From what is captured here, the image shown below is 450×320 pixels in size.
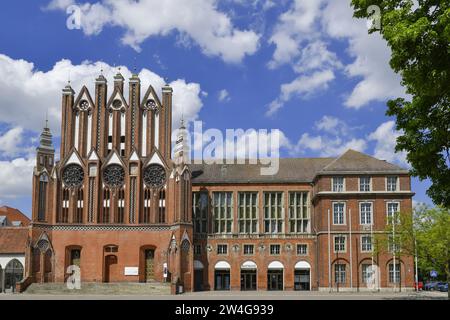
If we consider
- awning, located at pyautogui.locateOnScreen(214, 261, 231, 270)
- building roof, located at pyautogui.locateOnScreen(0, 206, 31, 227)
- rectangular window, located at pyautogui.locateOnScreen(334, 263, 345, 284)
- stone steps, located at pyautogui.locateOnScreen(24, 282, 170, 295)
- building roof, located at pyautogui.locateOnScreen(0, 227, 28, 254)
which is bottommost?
stone steps, located at pyautogui.locateOnScreen(24, 282, 170, 295)

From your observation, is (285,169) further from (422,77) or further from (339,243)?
(422,77)

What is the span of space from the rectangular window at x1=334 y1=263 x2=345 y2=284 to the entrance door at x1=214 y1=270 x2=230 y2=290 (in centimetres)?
1247

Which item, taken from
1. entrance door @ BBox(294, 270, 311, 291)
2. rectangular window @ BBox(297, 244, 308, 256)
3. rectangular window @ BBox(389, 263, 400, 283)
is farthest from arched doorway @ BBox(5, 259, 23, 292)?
rectangular window @ BBox(389, 263, 400, 283)

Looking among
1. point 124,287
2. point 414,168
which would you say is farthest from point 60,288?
point 414,168

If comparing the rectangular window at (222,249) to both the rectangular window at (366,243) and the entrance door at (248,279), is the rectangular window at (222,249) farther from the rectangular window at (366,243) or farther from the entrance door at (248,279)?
the rectangular window at (366,243)

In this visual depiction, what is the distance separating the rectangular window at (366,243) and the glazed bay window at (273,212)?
10.3 meters

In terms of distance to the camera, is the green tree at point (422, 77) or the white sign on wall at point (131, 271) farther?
the white sign on wall at point (131, 271)

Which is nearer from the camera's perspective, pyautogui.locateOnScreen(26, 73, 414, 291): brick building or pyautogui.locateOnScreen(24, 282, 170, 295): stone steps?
pyautogui.locateOnScreen(24, 282, 170, 295): stone steps

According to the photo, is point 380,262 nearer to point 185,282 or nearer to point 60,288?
point 185,282

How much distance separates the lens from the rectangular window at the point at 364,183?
215 ft

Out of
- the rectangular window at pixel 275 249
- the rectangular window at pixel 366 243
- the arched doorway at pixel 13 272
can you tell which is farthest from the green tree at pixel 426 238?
the arched doorway at pixel 13 272

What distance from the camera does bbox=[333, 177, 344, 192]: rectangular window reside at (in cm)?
6594

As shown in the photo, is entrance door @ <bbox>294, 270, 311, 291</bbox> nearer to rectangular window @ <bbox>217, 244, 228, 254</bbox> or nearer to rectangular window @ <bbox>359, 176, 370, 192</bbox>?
rectangular window @ <bbox>217, 244, 228, 254</bbox>
